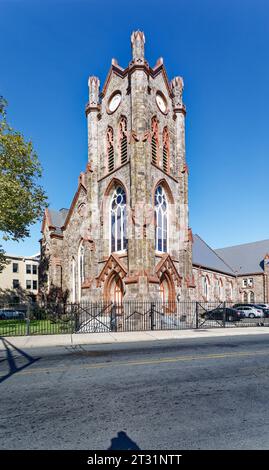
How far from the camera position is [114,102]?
27.7 metres

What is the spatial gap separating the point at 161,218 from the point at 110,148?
7818 mm

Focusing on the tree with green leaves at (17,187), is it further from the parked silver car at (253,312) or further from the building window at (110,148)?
the parked silver car at (253,312)

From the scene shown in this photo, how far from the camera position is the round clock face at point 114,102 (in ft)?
89.5

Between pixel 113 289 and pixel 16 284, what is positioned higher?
pixel 113 289

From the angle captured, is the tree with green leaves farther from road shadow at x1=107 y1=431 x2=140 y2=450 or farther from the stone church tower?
Answer: road shadow at x1=107 y1=431 x2=140 y2=450

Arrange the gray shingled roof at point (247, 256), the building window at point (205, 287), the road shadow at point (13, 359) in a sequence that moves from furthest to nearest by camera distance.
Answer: the gray shingled roof at point (247, 256)
the building window at point (205, 287)
the road shadow at point (13, 359)

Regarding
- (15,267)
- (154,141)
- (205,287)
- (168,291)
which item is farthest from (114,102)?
(15,267)

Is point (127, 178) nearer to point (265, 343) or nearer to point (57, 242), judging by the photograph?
point (57, 242)

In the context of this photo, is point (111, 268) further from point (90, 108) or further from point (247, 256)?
point (247, 256)

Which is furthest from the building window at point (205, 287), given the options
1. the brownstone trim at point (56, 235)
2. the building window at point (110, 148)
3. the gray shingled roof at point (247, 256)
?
the building window at point (110, 148)

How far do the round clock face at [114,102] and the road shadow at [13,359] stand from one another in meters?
21.5

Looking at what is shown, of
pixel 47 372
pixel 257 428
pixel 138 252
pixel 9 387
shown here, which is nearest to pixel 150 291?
pixel 138 252
